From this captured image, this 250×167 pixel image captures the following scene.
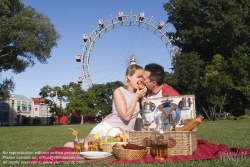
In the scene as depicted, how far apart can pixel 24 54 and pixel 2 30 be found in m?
4.48

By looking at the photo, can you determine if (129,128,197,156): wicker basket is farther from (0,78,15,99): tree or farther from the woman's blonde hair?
(0,78,15,99): tree

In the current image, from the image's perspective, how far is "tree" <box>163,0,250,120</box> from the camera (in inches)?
1061

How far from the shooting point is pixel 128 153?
12.3ft

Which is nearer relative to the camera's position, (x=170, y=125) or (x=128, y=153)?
(x=128, y=153)

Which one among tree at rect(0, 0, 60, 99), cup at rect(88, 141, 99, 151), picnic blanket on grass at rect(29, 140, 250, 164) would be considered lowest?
picnic blanket on grass at rect(29, 140, 250, 164)

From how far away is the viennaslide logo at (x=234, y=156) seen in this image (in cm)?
373

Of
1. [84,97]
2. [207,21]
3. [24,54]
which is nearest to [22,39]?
[24,54]

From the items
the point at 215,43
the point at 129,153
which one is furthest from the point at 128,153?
the point at 215,43

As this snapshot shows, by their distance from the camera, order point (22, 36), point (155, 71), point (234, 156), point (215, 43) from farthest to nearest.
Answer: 1. point (215, 43)
2. point (22, 36)
3. point (155, 71)
4. point (234, 156)

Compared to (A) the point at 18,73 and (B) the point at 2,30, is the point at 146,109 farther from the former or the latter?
(A) the point at 18,73

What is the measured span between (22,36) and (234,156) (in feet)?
65.4

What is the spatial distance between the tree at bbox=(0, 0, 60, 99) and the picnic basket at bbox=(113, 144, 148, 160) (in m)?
18.4

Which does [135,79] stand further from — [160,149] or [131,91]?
[160,149]

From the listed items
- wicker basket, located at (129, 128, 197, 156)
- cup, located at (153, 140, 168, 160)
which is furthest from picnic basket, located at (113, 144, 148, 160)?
wicker basket, located at (129, 128, 197, 156)
